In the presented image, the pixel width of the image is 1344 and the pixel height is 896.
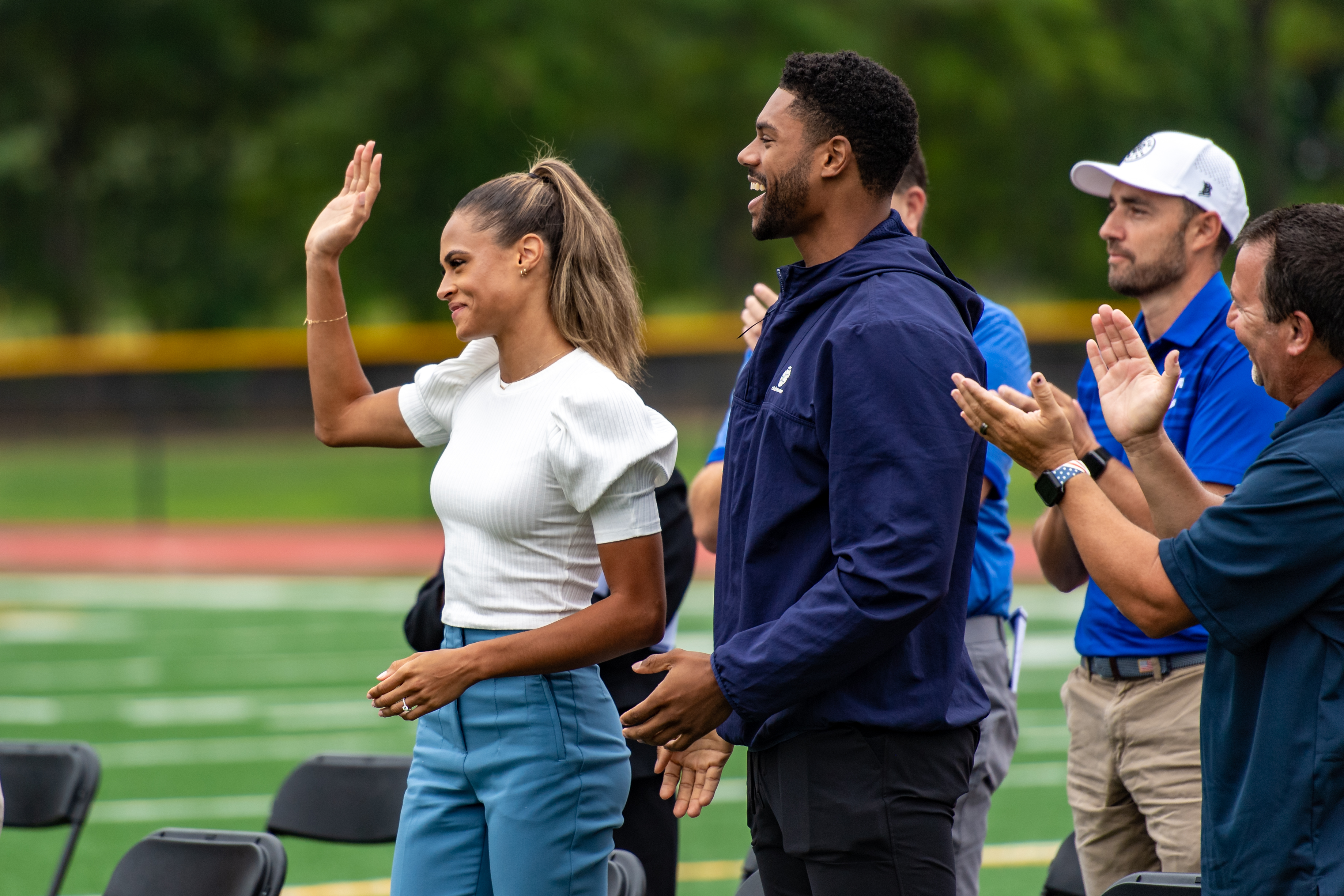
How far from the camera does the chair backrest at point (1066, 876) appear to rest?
14.2 feet

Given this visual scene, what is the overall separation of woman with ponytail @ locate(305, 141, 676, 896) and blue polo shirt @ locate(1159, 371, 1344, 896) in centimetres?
109

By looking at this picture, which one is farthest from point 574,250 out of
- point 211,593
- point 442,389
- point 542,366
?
point 211,593

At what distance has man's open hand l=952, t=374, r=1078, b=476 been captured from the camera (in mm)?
2684

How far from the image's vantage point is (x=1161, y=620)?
271cm

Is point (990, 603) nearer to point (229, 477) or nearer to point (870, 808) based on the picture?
point (870, 808)

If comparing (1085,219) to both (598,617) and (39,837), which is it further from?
(598,617)

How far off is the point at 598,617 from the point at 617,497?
243 mm

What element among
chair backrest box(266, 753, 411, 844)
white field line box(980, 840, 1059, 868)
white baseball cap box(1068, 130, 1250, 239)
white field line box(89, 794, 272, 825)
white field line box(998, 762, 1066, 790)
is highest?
white baseball cap box(1068, 130, 1250, 239)

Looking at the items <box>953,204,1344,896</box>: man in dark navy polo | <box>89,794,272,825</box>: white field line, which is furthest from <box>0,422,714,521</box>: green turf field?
<box>953,204,1344,896</box>: man in dark navy polo

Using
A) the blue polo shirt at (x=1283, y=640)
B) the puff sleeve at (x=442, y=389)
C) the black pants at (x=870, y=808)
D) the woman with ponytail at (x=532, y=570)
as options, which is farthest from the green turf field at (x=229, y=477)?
the blue polo shirt at (x=1283, y=640)

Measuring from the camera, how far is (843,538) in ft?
8.85

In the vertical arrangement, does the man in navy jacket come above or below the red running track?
above

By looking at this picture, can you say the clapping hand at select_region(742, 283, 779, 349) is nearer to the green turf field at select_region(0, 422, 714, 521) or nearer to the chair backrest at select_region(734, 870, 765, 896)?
the chair backrest at select_region(734, 870, 765, 896)

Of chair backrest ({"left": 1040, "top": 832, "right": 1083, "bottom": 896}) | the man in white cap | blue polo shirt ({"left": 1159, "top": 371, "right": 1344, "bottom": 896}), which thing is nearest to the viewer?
blue polo shirt ({"left": 1159, "top": 371, "right": 1344, "bottom": 896})
